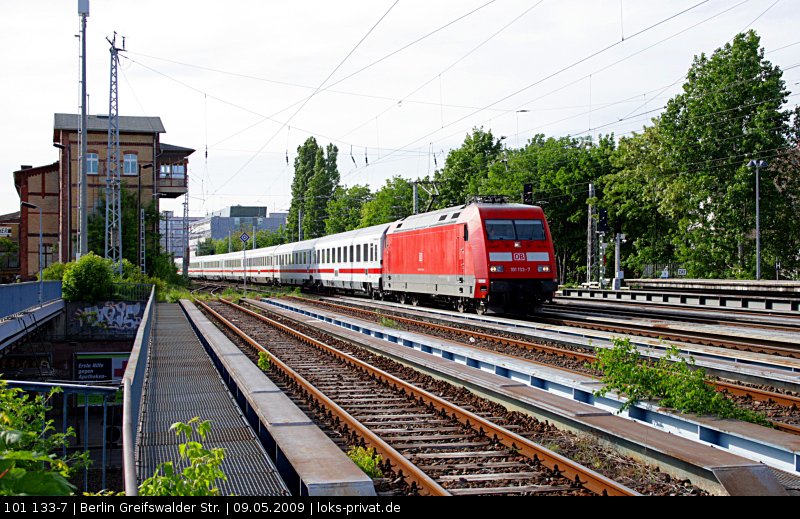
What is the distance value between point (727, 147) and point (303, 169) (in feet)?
163

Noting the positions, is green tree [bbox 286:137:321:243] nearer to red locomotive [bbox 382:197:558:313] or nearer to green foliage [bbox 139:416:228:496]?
red locomotive [bbox 382:197:558:313]

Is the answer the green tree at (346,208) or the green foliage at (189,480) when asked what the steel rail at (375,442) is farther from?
the green tree at (346,208)

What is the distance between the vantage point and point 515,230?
888 inches

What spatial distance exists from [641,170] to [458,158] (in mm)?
16639

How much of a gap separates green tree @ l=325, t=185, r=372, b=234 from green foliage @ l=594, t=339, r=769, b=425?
2602 inches

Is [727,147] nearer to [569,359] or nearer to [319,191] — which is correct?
[569,359]

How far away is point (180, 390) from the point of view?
501 inches

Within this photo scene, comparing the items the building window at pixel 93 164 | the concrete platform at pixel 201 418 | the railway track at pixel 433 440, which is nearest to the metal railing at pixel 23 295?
the concrete platform at pixel 201 418

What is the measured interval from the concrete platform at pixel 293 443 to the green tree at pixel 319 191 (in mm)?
69855

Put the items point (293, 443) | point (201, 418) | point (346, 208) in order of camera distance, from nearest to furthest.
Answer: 1. point (293, 443)
2. point (201, 418)
3. point (346, 208)

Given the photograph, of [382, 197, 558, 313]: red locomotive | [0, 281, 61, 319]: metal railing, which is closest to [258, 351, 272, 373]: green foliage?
[0, 281, 61, 319]: metal railing

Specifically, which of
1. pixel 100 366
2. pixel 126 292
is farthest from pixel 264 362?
pixel 100 366
